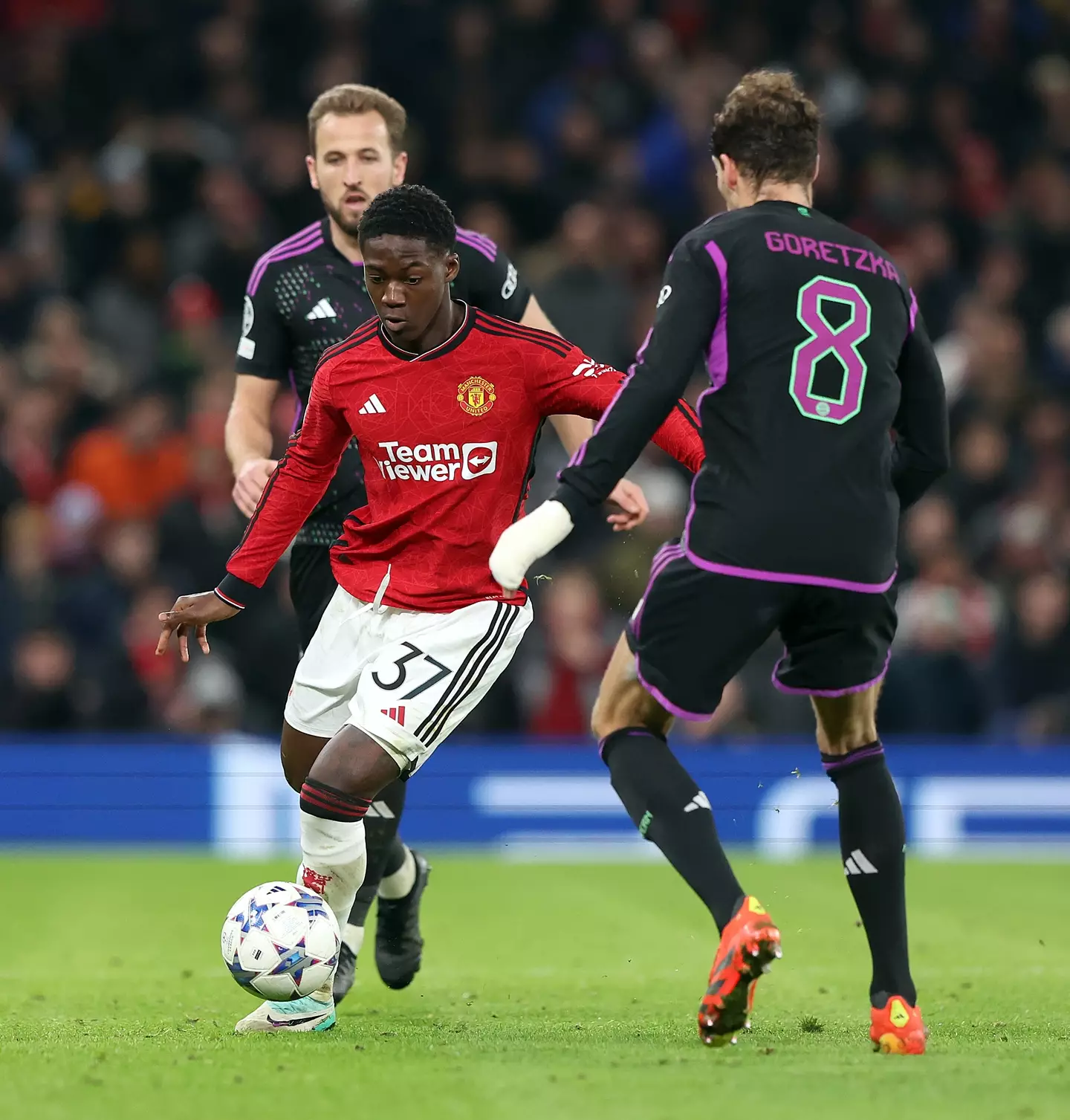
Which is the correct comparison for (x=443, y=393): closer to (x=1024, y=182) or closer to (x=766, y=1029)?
(x=766, y=1029)

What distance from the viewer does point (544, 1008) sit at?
219 inches

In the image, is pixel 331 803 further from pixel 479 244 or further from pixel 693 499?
pixel 479 244

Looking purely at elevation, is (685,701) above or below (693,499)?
below

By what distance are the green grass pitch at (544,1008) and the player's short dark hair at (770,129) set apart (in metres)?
2.13

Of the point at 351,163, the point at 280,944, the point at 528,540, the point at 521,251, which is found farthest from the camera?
the point at 521,251

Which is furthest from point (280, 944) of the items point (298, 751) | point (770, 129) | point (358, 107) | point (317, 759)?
point (358, 107)

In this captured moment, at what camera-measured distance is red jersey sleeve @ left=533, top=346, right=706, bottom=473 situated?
508 cm

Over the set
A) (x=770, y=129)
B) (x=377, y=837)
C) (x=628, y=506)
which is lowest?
(x=377, y=837)

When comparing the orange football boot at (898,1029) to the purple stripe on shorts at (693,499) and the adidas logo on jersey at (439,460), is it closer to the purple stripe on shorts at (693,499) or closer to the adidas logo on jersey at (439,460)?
the purple stripe on shorts at (693,499)

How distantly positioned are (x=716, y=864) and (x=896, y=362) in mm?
1284

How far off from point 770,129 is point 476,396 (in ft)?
3.46

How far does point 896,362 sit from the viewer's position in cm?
464

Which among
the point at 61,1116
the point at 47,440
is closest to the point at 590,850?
the point at 47,440

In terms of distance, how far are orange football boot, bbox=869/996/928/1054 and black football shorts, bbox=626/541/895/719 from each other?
76cm
